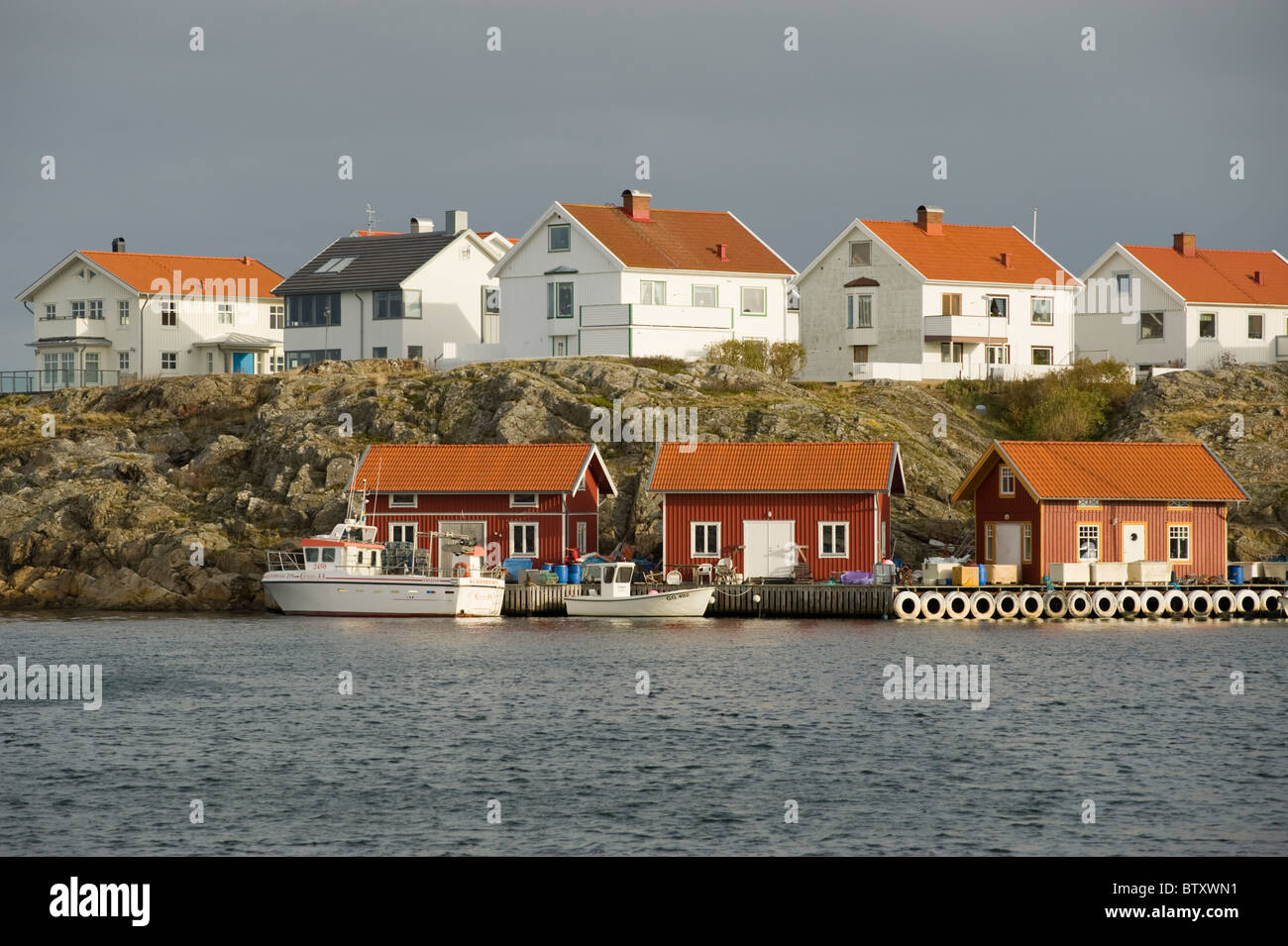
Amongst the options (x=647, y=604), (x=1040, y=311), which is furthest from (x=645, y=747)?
(x=1040, y=311)

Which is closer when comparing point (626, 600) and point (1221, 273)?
point (626, 600)

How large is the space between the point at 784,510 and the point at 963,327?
25.4 m

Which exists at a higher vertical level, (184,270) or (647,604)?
(184,270)

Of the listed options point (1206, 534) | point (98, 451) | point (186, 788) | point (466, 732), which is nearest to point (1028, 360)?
point (1206, 534)

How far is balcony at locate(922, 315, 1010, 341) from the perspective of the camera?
78750 mm

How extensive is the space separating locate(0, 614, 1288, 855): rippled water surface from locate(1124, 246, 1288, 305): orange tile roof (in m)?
37.6

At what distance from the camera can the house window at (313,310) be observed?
285 ft

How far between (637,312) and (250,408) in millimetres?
17511

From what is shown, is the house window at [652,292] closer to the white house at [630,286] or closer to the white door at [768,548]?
the white house at [630,286]

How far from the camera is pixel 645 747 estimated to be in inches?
1254

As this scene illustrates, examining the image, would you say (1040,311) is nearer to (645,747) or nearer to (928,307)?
(928,307)

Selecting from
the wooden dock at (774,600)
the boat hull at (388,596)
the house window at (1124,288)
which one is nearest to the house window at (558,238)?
the wooden dock at (774,600)

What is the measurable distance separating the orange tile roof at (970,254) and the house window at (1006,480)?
24.0 metres

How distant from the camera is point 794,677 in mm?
40938
